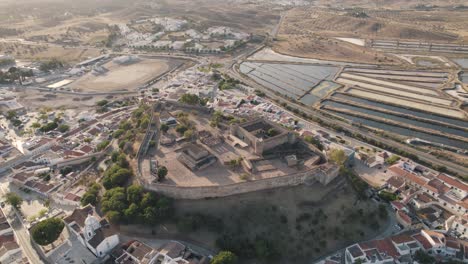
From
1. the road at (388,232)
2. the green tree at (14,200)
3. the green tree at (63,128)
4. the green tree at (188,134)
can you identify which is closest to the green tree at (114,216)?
the green tree at (14,200)

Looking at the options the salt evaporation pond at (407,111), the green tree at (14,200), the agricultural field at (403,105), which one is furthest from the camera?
the salt evaporation pond at (407,111)

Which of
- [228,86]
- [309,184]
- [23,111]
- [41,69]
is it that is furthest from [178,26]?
[309,184]

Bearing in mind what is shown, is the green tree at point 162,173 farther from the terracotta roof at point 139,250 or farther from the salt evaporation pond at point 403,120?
the salt evaporation pond at point 403,120

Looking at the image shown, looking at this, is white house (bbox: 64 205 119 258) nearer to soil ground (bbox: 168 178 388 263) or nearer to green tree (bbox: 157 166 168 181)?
green tree (bbox: 157 166 168 181)

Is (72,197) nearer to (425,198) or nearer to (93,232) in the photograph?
(93,232)

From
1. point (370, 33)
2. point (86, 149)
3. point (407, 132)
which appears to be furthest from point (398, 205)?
point (370, 33)
